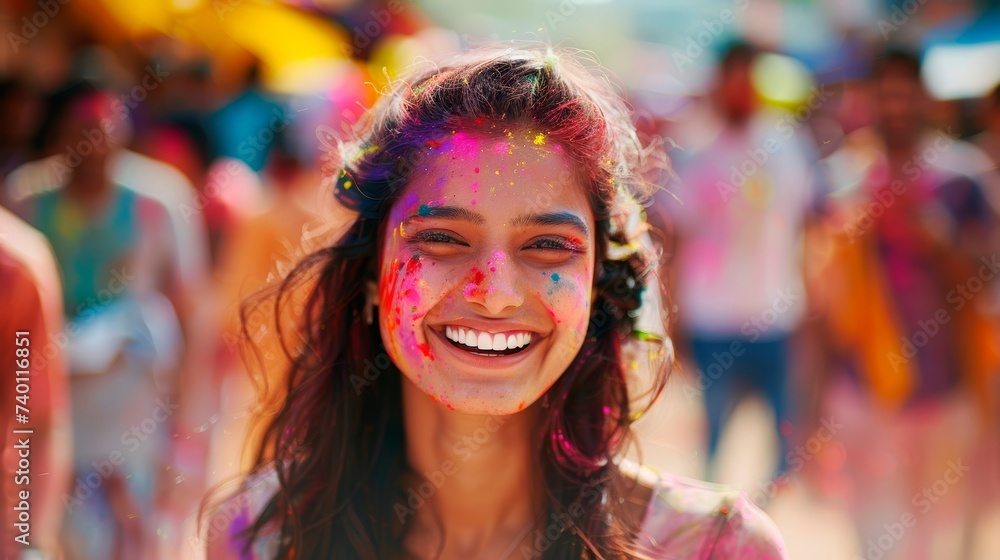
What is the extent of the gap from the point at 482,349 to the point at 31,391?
139 centimetres

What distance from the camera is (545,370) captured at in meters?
1.82

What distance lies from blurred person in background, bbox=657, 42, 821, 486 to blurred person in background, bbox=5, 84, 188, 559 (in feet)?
7.73

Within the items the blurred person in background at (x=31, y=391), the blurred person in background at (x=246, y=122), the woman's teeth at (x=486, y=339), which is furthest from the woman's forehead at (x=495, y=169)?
the blurred person in background at (x=246, y=122)

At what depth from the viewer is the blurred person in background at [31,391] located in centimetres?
248

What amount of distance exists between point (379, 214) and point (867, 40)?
25.3ft

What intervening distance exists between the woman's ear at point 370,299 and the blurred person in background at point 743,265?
107 inches

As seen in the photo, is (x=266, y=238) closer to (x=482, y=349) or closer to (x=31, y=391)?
(x=31, y=391)

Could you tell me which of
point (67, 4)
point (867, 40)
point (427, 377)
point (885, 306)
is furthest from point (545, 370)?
point (867, 40)

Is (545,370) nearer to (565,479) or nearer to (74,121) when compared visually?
(565,479)

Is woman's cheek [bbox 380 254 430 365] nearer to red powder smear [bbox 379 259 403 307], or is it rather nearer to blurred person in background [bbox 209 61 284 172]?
red powder smear [bbox 379 259 403 307]

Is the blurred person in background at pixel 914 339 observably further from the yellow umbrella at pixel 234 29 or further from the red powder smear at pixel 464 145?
the yellow umbrella at pixel 234 29

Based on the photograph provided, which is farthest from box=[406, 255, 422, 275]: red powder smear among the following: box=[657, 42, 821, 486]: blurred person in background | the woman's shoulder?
box=[657, 42, 821, 486]: blurred person in background

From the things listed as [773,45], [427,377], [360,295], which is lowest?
[427,377]

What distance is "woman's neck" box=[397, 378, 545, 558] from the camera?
1.99 m
